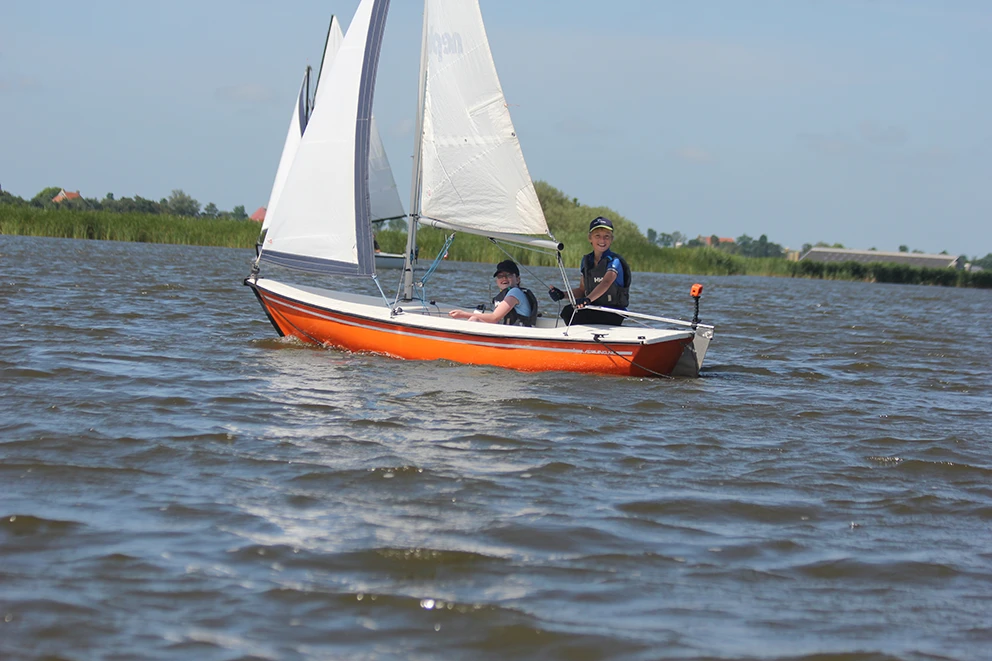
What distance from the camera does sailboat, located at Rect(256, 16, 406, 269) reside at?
12656 mm

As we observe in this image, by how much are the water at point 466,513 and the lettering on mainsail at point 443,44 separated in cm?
336

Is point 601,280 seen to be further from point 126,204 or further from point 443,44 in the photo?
point 126,204

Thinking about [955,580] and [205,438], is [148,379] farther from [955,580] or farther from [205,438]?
[955,580]

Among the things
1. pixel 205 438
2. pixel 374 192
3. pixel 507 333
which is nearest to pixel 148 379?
pixel 205 438

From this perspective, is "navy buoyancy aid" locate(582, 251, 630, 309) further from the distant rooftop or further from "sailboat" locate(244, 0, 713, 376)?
the distant rooftop

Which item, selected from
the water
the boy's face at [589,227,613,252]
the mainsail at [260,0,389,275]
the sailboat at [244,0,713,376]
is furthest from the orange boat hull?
the boy's face at [589,227,613,252]

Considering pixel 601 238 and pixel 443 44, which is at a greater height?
pixel 443 44

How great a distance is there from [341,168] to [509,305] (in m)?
2.46

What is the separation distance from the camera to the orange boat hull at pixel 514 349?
34.2 ft

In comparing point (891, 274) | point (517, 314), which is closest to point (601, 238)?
point (517, 314)

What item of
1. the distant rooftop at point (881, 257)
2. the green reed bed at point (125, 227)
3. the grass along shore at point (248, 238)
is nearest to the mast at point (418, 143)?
the grass along shore at point (248, 238)

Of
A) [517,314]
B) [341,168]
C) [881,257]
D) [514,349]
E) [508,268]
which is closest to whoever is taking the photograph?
[514,349]

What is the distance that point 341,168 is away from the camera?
11.4 m

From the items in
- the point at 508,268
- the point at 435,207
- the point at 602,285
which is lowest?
the point at 602,285
